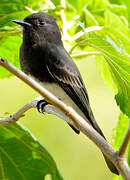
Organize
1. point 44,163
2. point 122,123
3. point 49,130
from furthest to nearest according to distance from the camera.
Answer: point 49,130 → point 44,163 → point 122,123

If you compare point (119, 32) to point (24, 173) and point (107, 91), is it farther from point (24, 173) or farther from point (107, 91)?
point (107, 91)

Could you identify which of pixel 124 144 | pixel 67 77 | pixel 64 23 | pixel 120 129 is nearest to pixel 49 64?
pixel 67 77

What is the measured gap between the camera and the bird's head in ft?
7.45

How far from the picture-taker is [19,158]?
2.24 metres

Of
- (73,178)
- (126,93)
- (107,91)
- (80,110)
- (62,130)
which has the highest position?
(126,93)

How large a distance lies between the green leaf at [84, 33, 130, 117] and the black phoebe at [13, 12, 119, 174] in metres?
0.36

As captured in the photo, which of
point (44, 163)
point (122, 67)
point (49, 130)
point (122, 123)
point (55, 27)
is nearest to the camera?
point (122, 67)

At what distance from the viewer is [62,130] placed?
3908 mm

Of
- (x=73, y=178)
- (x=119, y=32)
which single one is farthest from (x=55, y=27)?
(x=73, y=178)

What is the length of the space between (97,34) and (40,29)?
55 centimetres

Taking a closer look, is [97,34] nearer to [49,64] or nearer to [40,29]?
[49,64]

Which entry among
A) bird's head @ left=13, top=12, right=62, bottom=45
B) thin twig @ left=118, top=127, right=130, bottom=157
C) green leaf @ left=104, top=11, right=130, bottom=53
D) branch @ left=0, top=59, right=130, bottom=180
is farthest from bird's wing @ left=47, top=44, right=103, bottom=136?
thin twig @ left=118, top=127, right=130, bottom=157

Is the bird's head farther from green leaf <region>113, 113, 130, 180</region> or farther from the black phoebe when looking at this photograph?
green leaf <region>113, 113, 130, 180</region>

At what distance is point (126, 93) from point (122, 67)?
12 centimetres
